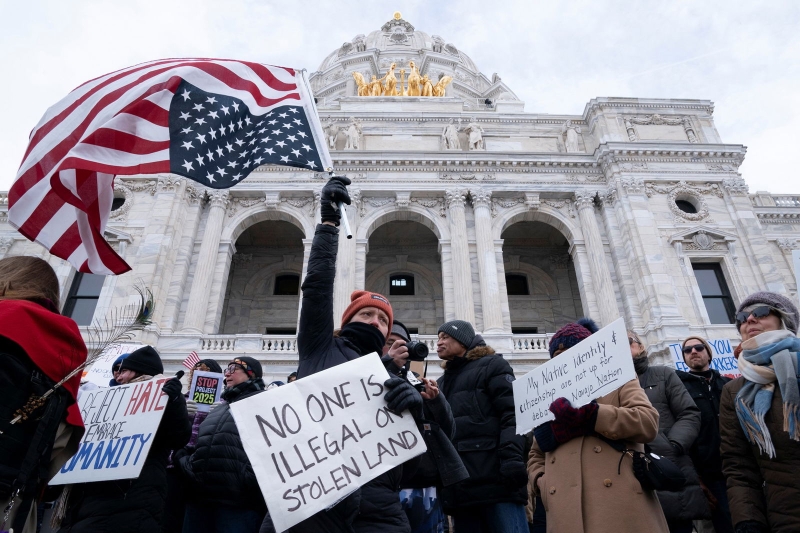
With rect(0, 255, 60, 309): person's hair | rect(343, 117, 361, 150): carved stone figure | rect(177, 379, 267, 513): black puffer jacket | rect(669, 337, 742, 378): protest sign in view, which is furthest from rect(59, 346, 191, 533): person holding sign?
rect(343, 117, 361, 150): carved stone figure

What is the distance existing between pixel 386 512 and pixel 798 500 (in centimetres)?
265

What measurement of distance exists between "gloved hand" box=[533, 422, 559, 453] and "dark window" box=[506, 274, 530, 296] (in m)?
19.2

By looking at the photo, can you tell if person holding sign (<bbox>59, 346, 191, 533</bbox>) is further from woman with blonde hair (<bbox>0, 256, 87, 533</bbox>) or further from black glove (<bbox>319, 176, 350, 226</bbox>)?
black glove (<bbox>319, 176, 350, 226</bbox>)

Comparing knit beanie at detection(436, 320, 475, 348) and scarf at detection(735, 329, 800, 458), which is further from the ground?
knit beanie at detection(436, 320, 475, 348)

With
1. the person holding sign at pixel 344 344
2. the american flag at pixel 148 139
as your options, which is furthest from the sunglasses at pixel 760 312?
the american flag at pixel 148 139

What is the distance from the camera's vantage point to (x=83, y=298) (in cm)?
1681

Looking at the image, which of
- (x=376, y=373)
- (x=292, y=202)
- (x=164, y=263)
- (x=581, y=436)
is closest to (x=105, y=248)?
(x=376, y=373)

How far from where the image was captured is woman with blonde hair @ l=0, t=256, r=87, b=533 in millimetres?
2406

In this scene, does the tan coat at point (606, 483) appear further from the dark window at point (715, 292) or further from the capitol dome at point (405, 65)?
the capitol dome at point (405, 65)

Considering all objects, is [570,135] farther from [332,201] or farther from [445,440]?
[445,440]

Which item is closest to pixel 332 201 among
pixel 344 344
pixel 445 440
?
pixel 344 344

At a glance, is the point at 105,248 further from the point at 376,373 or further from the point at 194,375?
the point at 376,373

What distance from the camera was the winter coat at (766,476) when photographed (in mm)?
3189

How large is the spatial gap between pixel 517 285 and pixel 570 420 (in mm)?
20056
